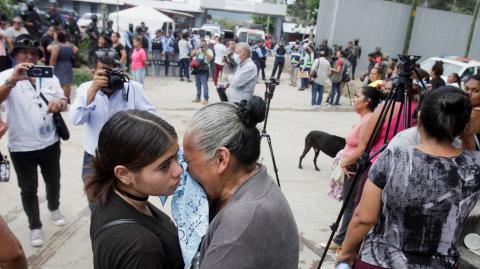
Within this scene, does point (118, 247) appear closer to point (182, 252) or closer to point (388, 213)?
point (182, 252)

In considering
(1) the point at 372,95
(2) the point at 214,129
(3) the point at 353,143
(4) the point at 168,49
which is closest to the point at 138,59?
(4) the point at 168,49

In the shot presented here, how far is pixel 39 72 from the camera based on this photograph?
300 cm

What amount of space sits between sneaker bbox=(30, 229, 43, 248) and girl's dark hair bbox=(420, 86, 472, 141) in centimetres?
334

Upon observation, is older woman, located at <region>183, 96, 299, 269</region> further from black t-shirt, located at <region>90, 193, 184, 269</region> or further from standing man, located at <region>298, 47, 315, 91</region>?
standing man, located at <region>298, 47, 315, 91</region>

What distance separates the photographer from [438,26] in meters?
20.5

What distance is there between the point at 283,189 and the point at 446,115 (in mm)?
3349

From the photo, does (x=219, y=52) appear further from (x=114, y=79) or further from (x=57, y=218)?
(x=114, y=79)

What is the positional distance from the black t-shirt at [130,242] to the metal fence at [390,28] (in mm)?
17237

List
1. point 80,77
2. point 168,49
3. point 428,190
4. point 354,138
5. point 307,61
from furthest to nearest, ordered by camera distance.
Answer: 1. point 168,49
2. point 307,61
3. point 80,77
4. point 354,138
5. point 428,190

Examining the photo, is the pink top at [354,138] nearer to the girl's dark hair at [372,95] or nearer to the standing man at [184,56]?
the girl's dark hair at [372,95]

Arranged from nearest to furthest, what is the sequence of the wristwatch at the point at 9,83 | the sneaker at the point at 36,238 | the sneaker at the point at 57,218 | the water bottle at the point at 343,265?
the water bottle at the point at 343,265
the wristwatch at the point at 9,83
the sneaker at the point at 36,238
the sneaker at the point at 57,218

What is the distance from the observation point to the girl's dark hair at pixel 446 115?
5.75ft

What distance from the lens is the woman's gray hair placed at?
1304 millimetres

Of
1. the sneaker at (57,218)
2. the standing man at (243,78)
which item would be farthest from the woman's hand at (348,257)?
the standing man at (243,78)
